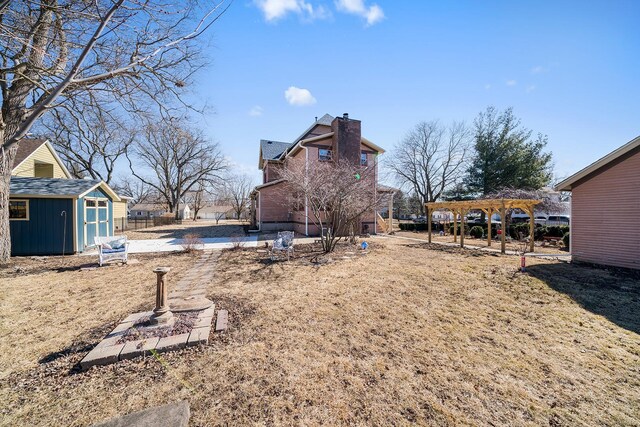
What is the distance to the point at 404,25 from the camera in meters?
8.05

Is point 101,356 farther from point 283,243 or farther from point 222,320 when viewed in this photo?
point 283,243

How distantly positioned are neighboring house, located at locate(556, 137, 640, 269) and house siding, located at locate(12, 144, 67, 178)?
83.2ft

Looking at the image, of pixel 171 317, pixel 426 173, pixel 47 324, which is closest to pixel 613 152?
pixel 171 317

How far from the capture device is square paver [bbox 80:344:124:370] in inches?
109

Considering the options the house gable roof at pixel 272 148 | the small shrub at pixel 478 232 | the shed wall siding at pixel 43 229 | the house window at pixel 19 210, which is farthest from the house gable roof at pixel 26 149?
the small shrub at pixel 478 232

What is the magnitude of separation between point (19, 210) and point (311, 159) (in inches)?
524

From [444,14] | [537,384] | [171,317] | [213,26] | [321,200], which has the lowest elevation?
[537,384]

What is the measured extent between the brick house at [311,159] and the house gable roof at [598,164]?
791cm

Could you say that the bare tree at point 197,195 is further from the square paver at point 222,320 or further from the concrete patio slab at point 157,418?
the concrete patio slab at point 157,418

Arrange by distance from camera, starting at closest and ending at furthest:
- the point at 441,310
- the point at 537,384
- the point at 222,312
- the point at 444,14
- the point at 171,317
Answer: the point at 537,384, the point at 171,317, the point at 222,312, the point at 441,310, the point at 444,14

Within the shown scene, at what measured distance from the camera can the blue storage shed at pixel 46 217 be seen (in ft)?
29.8

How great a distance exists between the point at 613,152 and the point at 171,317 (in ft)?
41.9

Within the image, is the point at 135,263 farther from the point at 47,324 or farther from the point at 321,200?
the point at 321,200

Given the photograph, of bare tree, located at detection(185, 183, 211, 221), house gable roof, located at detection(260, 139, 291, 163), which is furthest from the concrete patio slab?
bare tree, located at detection(185, 183, 211, 221)
